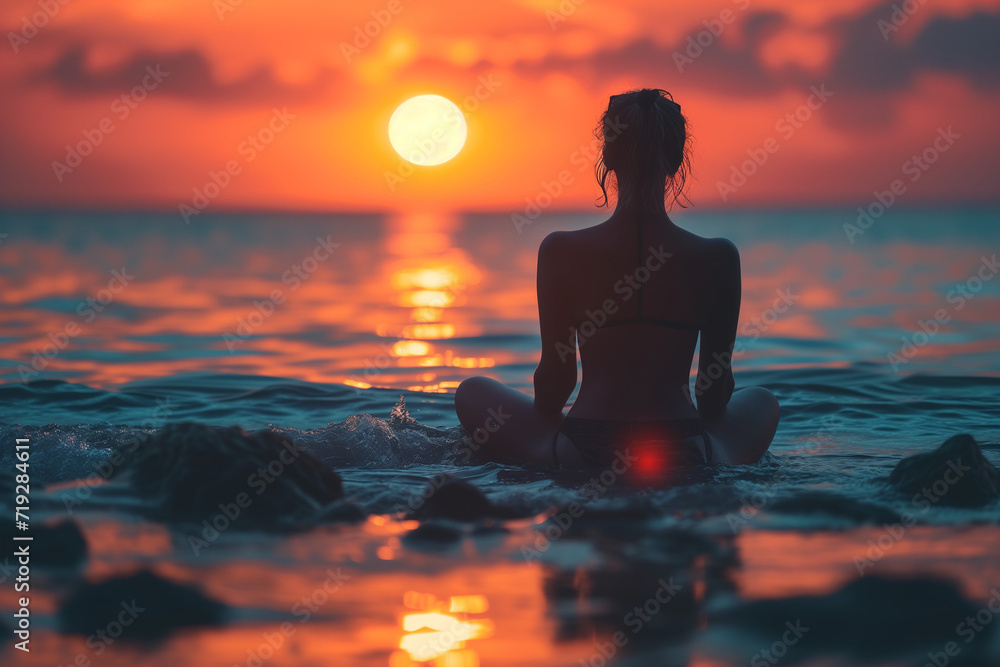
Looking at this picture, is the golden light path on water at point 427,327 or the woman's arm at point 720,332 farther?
the golden light path on water at point 427,327

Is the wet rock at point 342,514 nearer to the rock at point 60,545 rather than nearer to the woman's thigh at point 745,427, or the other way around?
the rock at point 60,545

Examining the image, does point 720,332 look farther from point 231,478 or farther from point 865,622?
point 231,478

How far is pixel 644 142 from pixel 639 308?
767mm

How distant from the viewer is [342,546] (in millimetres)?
3436

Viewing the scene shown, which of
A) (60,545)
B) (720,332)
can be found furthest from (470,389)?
(60,545)

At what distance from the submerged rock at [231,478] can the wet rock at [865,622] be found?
75.8 inches

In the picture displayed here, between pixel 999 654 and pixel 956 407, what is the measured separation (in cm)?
466

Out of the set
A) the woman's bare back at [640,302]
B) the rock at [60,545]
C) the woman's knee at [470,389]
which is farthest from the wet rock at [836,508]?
the rock at [60,545]

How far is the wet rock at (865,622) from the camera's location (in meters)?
2.59

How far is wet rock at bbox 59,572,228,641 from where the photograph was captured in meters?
2.72

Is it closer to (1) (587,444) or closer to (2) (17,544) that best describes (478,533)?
(1) (587,444)

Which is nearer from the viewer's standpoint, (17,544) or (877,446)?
(17,544)

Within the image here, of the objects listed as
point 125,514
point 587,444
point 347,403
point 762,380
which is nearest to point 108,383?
point 347,403

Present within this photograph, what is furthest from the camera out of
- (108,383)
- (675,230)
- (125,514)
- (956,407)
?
(108,383)
